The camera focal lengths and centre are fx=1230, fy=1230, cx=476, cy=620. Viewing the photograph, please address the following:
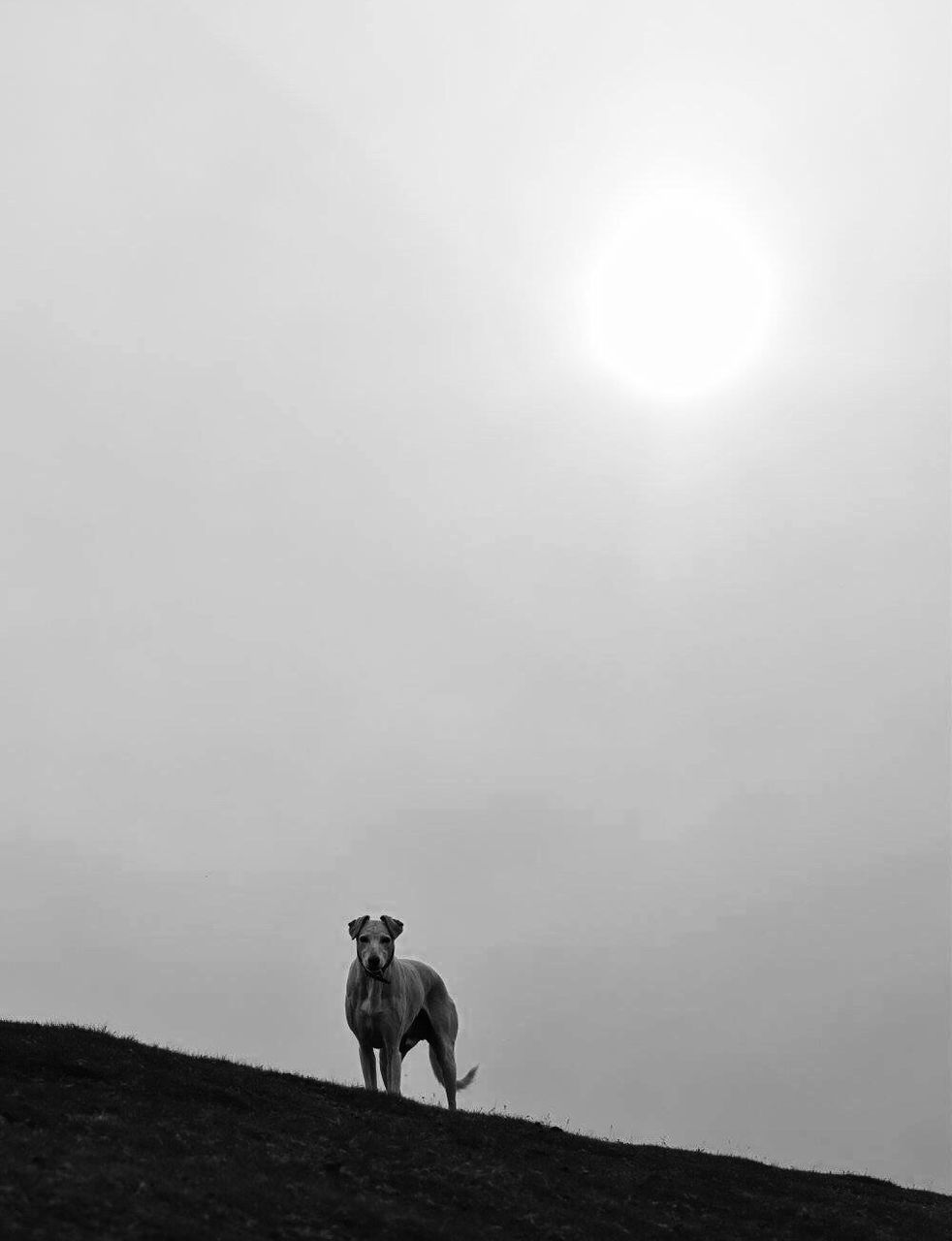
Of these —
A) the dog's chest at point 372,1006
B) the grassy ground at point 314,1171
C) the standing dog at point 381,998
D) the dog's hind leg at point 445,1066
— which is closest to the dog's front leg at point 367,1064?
the standing dog at point 381,998

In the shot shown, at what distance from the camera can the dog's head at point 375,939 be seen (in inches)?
1052

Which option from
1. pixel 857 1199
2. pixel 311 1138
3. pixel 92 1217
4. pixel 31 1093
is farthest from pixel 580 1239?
pixel 857 1199

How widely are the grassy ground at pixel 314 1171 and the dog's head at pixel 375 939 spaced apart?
8.69ft

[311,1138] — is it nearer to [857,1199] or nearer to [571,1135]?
[571,1135]

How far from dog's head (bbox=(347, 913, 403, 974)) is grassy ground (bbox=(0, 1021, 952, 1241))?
2.65 metres

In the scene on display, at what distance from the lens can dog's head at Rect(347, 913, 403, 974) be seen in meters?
26.7

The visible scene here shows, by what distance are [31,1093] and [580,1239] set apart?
8.61 meters

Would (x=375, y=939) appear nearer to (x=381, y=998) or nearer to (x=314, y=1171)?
(x=381, y=998)

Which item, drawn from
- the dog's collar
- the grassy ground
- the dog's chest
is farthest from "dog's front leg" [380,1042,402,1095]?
the grassy ground

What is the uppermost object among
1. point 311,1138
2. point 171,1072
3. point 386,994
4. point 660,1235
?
point 386,994

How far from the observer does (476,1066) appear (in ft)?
104

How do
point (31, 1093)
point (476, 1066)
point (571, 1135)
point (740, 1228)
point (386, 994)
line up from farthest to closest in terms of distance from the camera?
point (476, 1066) → point (386, 994) → point (571, 1135) → point (740, 1228) → point (31, 1093)

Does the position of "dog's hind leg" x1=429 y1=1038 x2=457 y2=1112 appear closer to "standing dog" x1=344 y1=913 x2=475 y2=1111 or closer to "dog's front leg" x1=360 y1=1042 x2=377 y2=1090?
"standing dog" x1=344 y1=913 x2=475 y2=1111

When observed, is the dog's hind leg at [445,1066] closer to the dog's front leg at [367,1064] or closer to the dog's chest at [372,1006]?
the dog's front leg at [367,1064]
